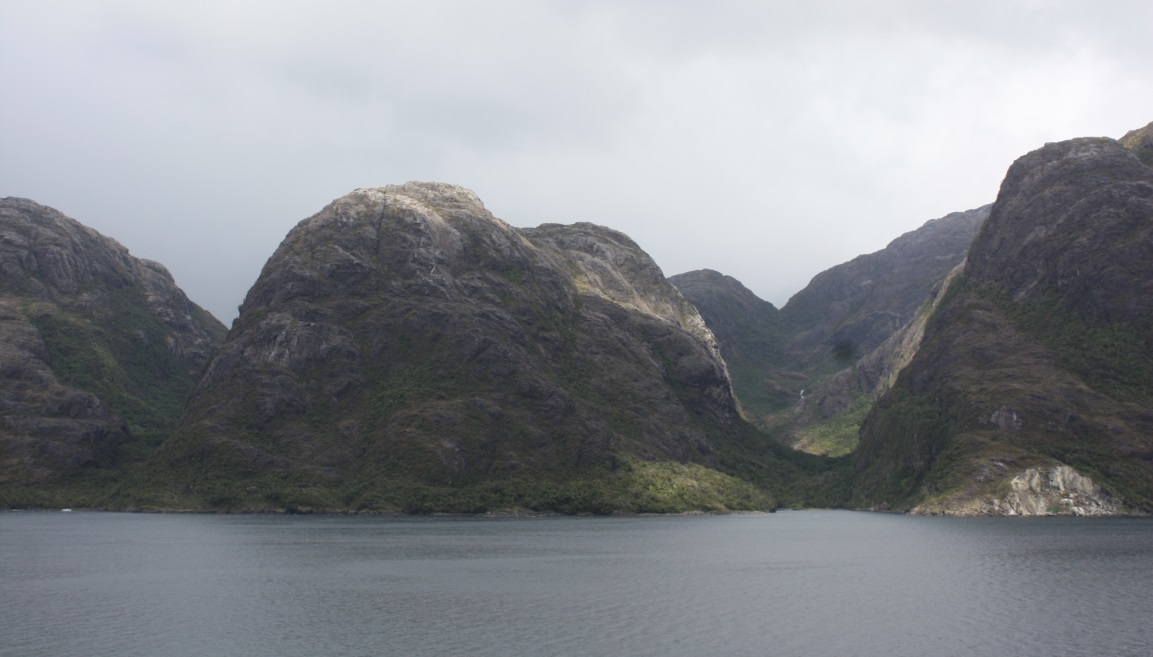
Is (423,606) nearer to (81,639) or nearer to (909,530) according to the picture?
(81,639)

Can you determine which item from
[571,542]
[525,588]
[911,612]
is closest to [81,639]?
[525,588]

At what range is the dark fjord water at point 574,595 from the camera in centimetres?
7050

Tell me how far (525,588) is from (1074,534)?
107 meters

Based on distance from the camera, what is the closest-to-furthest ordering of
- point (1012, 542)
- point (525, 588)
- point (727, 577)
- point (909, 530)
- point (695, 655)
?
1. point (695, 655)
2. point (525, 588)
3. point (727, 577)
4. point (1012, 542)
5. point (909, 530)

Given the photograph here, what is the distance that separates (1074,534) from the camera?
156 m

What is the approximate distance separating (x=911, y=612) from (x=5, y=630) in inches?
3045

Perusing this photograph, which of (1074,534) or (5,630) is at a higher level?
(1074,534)

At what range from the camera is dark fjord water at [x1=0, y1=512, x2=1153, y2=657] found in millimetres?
70500

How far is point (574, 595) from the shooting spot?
94875 mm

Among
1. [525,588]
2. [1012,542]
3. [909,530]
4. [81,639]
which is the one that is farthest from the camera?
[909,530]

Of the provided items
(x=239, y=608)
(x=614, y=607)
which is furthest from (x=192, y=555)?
(x=614, y=607)

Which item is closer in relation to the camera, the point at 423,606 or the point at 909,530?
the point at 423,606

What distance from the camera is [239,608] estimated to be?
87125 millimetres

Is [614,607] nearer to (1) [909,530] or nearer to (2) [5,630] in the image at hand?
(2) [5,630]
